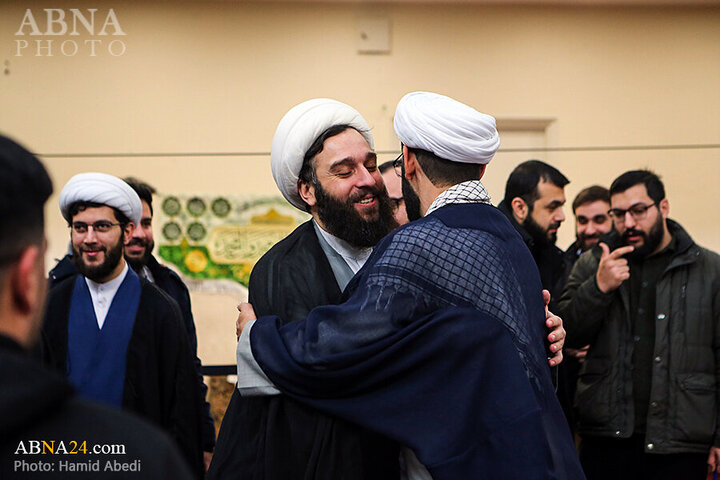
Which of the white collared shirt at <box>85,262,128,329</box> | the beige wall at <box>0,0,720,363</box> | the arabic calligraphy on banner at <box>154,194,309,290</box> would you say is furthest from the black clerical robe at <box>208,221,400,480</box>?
the beige wall at <box>0,0,720,363</box>

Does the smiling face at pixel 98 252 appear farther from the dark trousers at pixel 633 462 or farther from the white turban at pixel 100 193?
the dark trousers at pixel 633 462

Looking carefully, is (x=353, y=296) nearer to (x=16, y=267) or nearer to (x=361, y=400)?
(x=361, y=400)

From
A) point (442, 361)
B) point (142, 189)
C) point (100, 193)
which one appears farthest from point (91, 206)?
point (442, 361)

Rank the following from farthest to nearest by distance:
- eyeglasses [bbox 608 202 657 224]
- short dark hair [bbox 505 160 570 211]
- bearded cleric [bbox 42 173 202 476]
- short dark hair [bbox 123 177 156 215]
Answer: short dark hair [bbox 123 177 156 215], short dark hair [bbox 505 160 570 211], eyeglasses [bbox 608 202 657 224], bearded cleric [bbox 42 173 202 476]

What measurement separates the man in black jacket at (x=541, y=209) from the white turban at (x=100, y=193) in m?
1.87

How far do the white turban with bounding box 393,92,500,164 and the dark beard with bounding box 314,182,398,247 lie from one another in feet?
1.16

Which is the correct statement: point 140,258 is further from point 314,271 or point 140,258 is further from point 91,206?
point 314,271

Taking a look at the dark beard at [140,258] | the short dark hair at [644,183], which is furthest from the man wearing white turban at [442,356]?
the dark beard at [140,258]

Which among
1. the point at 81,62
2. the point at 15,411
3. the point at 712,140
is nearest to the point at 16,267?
the point at 15,411

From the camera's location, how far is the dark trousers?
12.7 ft

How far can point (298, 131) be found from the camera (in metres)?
2.71

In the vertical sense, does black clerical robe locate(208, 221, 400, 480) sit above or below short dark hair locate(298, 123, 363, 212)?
below

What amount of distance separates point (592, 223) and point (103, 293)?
2.91 metres

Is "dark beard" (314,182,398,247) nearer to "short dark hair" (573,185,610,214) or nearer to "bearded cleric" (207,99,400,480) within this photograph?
"bearded cleric" (207,99,400,480)
